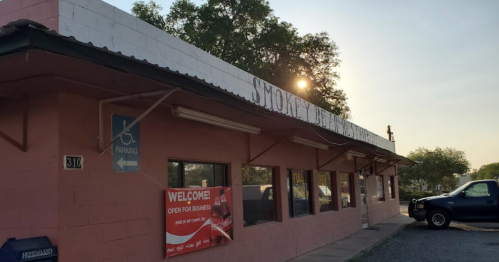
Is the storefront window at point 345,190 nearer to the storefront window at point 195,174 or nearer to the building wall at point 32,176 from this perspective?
the storefront window at point 195,174

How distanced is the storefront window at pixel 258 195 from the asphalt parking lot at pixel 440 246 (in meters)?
2.54

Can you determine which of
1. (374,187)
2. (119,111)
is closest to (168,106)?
(119,111)

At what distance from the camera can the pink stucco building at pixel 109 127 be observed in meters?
4.11

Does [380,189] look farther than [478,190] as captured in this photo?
Yes

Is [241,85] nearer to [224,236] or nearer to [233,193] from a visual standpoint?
[233,193]

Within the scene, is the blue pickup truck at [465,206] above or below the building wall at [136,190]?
below

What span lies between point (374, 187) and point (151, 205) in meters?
14.6

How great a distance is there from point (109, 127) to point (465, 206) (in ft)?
47.3

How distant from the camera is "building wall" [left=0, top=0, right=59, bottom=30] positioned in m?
4.37

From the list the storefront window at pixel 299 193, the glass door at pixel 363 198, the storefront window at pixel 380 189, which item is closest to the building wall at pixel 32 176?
the storefront window at pixel 299 193

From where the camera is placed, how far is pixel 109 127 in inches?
213

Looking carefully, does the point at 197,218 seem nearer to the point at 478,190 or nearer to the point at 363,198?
the point at 363,198

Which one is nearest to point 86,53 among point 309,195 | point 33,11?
point 33,11

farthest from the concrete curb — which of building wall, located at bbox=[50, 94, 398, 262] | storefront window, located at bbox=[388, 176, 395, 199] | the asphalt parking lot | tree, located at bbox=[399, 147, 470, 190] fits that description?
tree, located at bbox=[399, 147, 470, 190]
